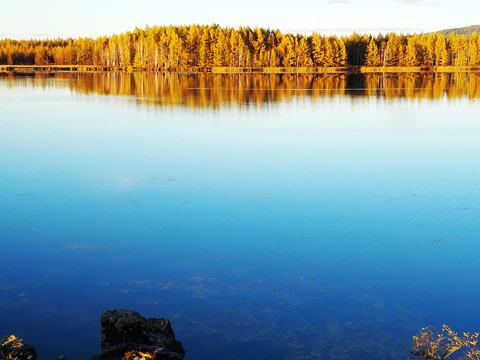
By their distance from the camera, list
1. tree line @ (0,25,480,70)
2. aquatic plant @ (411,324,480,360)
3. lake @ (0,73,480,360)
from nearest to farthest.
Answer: aquatic plant @ (411,324,480,360), lake @ (0,73,480,360), tree line @ (0,25,480,70)

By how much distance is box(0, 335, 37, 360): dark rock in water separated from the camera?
208 inches

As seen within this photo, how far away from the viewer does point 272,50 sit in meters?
97.9

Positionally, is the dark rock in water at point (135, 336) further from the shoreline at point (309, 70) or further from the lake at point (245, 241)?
the shoreline at point (309, 70)

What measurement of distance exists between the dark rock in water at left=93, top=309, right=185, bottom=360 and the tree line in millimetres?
94549

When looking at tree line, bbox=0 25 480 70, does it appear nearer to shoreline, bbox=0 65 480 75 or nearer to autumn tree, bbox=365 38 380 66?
autumn tree, bbox=365 38 380 66

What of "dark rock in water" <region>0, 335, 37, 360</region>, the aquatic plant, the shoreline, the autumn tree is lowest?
the aquatic plant

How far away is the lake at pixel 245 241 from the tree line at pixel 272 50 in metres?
82.4

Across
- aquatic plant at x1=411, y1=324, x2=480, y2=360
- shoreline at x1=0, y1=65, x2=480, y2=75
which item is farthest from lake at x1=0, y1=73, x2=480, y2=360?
shoreline at x1=0, y1=65, x2=480, y2=75

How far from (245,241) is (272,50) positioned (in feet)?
304

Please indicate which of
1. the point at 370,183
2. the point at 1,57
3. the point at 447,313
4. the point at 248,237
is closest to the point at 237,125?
the point at 370,183

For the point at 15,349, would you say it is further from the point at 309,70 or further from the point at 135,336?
the point at 309,70

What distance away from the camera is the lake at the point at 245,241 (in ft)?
20.3

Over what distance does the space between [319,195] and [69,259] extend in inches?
216

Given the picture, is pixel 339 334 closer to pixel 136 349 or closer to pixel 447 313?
pixel 447 313
